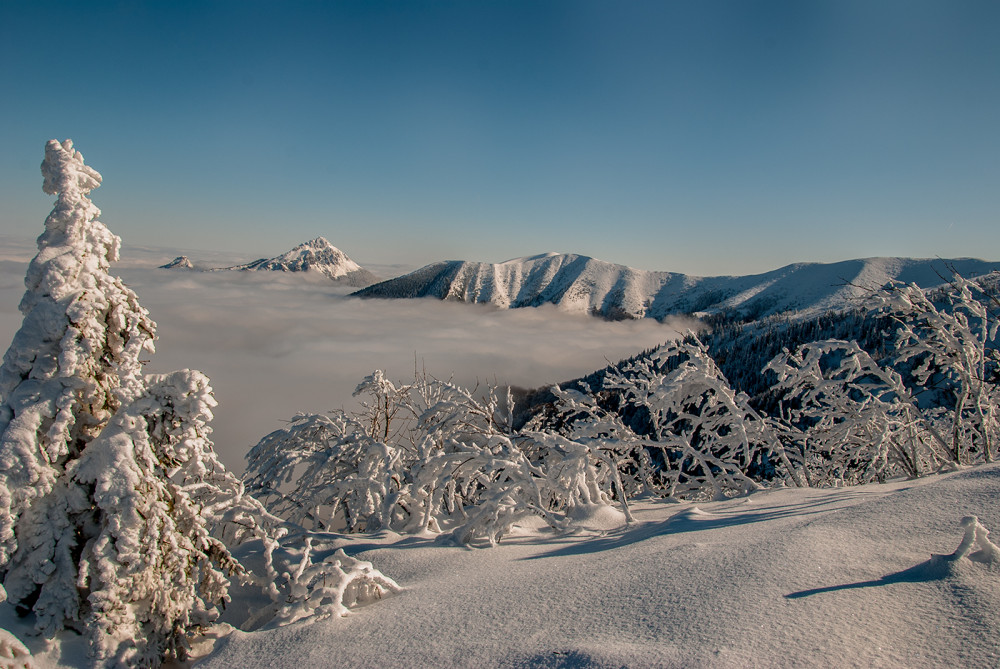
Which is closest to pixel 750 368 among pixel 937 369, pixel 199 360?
pixel 937 369

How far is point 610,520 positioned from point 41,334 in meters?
6.08

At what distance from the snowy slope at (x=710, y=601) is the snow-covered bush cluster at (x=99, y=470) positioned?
640 mm

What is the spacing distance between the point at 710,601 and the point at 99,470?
4.81 meters

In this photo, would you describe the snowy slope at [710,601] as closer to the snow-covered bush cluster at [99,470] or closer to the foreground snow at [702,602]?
the foreground snow at [702,602]

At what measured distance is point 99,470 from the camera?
407 centimetres

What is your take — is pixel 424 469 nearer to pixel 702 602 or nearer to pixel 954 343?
pixel 702 602

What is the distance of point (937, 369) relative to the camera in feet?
30.0

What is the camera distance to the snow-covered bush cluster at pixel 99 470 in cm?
396

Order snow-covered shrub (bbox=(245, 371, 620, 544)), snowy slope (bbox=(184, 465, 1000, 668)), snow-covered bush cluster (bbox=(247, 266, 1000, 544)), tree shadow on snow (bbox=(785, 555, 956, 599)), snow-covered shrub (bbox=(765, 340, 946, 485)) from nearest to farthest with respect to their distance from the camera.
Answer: snowy slope (bbox=(184, 465, 1000, 668)) < tree shadow on snow (bbox=(785, 555, 956, 599)) < snow-covered shrub (bbox=(245, 371, 620, 544)) < snow-covered bush cluster (bbox=(247, 266, 1000, 544)) < snow-covered shrub (bbox=(765, 340, 946, 485))

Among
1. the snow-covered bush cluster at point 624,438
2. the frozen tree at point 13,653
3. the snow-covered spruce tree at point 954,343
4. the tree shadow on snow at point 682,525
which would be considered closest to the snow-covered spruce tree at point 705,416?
the snow-covered bush cluster at point 624,438

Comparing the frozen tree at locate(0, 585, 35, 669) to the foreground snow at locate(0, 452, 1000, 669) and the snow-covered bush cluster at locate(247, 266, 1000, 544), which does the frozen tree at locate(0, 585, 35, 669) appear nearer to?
the foreground snow at locate(0, 452, 1000, 669)

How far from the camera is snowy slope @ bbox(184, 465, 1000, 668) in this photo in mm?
2518

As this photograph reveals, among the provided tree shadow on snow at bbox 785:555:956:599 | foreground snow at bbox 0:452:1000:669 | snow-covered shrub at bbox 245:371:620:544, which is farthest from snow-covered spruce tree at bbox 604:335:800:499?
tree shadow on snow at bbox 785:555:956:599

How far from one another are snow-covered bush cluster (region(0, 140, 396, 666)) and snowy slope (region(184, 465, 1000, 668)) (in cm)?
64
